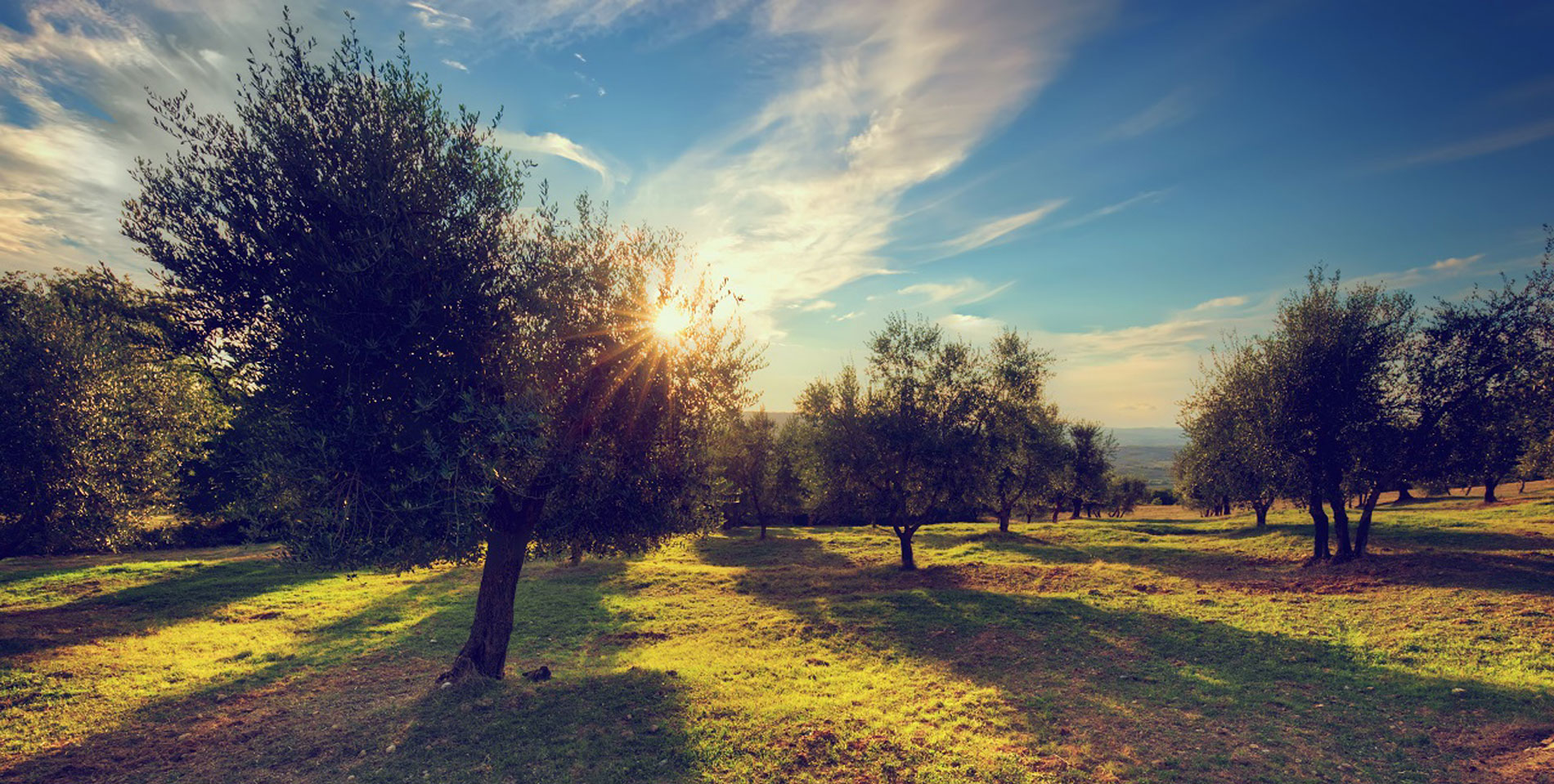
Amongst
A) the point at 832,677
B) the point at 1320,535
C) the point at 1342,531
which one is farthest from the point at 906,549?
the point at 1342,531

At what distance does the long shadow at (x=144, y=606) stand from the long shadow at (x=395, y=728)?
13.3ft

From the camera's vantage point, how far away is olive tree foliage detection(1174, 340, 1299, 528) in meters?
28.4

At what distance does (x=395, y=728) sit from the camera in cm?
1387

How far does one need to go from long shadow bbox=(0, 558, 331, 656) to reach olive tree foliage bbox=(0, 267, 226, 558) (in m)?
3.19

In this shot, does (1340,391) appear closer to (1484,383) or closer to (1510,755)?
(1484,383)

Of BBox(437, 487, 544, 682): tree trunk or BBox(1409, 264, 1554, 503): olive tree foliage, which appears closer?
BBox(437, 487, 544, 682): tree trunk

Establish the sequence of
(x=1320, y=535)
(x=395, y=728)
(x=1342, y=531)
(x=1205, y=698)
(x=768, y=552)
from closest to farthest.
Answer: (x=395, y=728) → (x=1205, y=698) → (x=1342, y=531) → (x=1320, y=535) → (x=768, y=552)

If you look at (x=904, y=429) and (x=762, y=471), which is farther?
(x=762, y=471)

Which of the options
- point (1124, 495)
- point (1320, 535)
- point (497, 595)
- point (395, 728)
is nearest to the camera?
point (395, 728)

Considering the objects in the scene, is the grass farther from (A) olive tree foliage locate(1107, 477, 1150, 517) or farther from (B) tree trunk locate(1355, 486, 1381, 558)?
(A) olive tree foliage locate(1107, 477, 1150, 517)

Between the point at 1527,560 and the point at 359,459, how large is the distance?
1843 inches

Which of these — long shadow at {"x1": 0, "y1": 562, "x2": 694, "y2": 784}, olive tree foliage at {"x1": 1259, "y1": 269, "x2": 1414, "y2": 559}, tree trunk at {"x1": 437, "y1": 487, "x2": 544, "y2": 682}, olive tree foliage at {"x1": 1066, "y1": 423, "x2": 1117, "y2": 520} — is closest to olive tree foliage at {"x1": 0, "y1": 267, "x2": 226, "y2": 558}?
long shadow at {"x1": 0, "y1": 562, "x2": 694, "y2": 784}

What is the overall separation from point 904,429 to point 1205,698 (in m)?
19.8

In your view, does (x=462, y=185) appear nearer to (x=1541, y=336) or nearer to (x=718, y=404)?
(x=718, y=404)
